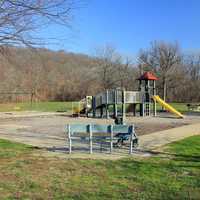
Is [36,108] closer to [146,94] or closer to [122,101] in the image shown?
[146,94]

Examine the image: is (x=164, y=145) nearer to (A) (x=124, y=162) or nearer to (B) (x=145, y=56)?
(A) (x=124, y=162)

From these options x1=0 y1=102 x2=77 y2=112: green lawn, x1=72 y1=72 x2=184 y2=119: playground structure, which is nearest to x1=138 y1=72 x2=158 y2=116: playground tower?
x1=72 y1=72 x2=184 y2=119: playground structure

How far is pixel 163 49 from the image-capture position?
71.1 m

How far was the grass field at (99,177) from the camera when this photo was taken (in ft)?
19.3

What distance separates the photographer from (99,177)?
706 cm

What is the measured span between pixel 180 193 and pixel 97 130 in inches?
192

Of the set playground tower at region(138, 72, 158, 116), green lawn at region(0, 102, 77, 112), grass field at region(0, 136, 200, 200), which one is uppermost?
playground tower at region(138, 72, 158, 116)

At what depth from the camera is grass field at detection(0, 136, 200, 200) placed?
231 inches

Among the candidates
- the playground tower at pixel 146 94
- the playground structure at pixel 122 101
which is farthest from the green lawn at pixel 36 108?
the playground tower at pixel 146 94

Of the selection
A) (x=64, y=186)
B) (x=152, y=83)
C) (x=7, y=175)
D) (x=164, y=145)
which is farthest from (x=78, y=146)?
(x=152, y=83)

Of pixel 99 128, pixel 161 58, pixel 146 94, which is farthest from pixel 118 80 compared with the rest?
pixel 99 128

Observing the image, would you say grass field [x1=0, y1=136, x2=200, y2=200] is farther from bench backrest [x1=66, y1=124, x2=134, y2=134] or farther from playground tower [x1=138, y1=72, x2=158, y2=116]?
playground tower [x1=138, y1=72, x2=158, y2=116]

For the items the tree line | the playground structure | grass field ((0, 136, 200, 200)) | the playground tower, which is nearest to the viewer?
grass field ((0, 136, 200, 200))

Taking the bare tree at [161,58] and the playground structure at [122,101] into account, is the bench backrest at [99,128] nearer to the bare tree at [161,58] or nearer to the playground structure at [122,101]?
the playground structure at [122,101]
